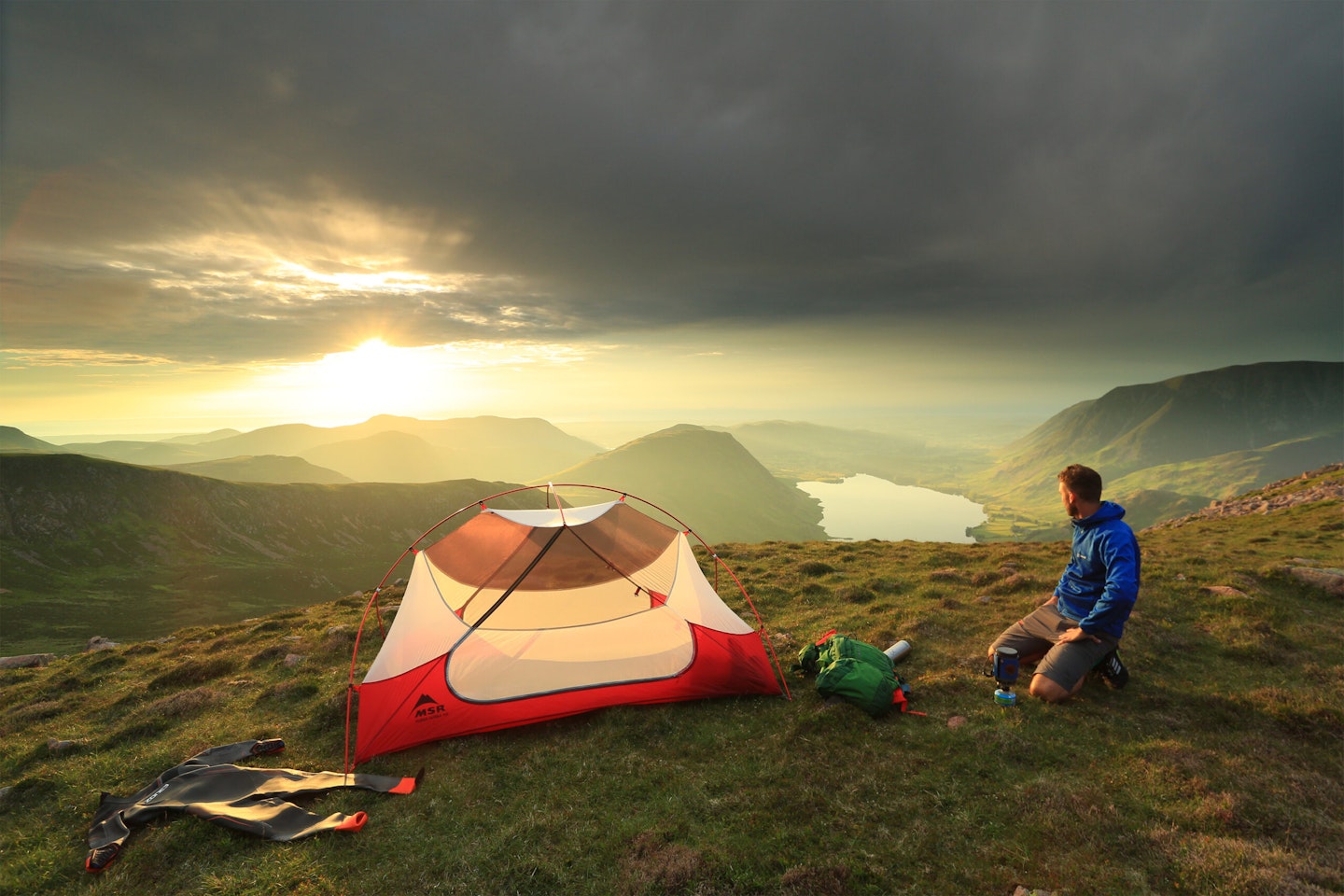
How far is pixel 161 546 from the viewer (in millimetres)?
110438

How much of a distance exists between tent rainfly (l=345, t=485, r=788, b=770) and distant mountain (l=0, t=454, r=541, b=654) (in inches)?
2994

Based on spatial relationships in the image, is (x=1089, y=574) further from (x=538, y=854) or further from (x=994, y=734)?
(x=538, y=854)

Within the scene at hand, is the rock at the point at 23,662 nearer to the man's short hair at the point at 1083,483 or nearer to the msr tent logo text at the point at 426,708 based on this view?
the msr tent logo text at the point at 426,708

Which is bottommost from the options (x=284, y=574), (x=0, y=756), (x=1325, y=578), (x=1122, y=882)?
(x=284, y=574)

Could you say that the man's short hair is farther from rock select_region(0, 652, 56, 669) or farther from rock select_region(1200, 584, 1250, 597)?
rock select_region(0, 652, 56, 669)

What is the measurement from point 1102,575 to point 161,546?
15761 cm

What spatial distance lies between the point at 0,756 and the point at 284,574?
118175mm

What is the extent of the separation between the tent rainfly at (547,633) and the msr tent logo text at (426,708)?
0.02 m

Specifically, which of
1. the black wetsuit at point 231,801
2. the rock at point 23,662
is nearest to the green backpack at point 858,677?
the black wetsuit at point 231,801

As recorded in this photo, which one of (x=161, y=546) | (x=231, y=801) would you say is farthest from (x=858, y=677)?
(x=161, y=546)

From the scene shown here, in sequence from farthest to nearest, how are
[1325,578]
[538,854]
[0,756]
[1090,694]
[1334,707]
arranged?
[1325,578] → [0,756] → [1090,694] → [1334,707] → [538,854]

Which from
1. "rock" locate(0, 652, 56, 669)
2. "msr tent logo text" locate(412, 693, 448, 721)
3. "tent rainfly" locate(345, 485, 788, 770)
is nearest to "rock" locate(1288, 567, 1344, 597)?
"tent rainfly" locate(345, 485, 788, 770)

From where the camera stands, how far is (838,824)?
23.1 feet

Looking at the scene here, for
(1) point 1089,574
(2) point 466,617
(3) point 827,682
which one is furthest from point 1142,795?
(2) point 466,617
